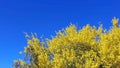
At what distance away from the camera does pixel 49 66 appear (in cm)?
2431

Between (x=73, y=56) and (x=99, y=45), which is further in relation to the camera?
(x=99, y=45)

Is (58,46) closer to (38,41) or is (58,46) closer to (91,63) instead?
(38,41)

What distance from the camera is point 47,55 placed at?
25.1 m

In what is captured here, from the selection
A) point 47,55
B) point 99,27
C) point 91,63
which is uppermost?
point 99,27

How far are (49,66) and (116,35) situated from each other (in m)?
5.22

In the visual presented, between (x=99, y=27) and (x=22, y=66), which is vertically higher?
(x=99, y=27)

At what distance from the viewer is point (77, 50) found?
83.8ft

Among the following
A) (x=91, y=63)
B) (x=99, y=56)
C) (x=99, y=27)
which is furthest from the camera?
(x=99, y=27)

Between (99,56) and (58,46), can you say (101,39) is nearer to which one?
(99,56)

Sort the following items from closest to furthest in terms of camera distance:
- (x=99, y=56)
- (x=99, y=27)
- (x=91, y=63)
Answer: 1. (x=91, y=63)
2. (x=99, y=56)
3. (x=99, y=27)

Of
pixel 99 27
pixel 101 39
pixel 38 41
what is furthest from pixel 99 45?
pixel 38 41

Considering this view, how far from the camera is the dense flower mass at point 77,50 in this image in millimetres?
24000

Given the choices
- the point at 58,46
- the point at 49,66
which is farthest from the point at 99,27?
the point at 49,66

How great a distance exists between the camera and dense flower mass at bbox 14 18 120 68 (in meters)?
24.0
